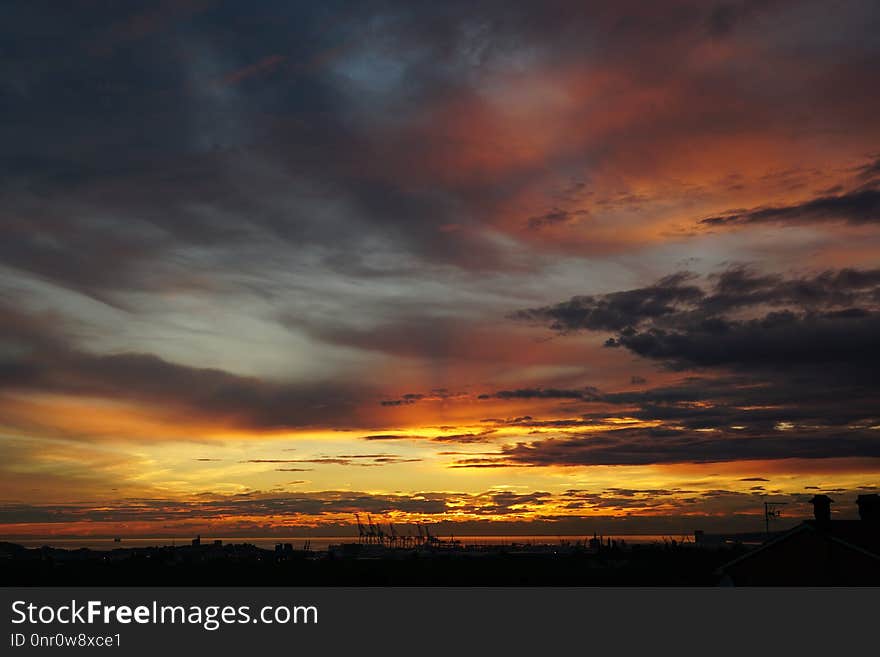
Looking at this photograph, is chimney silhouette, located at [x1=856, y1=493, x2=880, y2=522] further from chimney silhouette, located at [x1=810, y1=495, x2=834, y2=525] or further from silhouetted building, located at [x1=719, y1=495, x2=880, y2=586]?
chimney silhouette, located at [x1=810, y1=495, x2=834, y2=525]

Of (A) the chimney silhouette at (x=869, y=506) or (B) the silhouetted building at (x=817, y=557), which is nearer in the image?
(B) the silhouetted building at (x=817, y=557)

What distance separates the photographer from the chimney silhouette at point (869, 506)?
88500mm

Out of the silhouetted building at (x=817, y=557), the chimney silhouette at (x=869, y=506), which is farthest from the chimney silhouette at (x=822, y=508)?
the chimney silhouette at (x=869, y=506)

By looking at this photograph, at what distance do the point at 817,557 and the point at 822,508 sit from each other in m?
3.70

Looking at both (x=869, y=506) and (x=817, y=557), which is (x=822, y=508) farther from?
A: (x=869, y=506)

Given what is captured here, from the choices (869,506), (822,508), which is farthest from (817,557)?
(869,506)

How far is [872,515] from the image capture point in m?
88.3

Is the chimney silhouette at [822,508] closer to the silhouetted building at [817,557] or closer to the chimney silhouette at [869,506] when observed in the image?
the silhouetted building at [817,557]

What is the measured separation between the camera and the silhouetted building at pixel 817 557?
2731 inches

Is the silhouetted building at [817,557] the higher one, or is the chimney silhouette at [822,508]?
the chimney silhouette at [822,508]

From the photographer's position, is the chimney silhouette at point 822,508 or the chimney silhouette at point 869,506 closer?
the chimney silhouette at point 822,508

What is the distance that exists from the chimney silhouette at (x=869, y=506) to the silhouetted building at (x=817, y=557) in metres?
14.4
